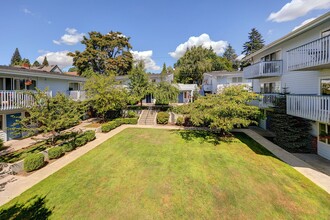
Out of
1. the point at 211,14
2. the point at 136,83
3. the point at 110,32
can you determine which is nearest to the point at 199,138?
the point at 136,83

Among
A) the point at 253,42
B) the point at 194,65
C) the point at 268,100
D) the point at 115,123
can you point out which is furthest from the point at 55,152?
the point at 253,42

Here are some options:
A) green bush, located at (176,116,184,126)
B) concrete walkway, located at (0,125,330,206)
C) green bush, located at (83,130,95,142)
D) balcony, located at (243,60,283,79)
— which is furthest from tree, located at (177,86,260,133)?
green bush, located at (83,130,95,142)

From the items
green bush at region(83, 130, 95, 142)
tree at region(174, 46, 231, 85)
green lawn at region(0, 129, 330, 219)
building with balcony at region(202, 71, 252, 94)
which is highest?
tree at region(174, 46, 231, 85)

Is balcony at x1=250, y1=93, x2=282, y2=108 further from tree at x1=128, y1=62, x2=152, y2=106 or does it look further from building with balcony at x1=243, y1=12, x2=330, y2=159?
tree at x1=128, y1=62, x2=152, y2=106

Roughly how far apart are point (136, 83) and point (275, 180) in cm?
2080

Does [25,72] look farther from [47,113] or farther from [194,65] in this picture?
[194,65]

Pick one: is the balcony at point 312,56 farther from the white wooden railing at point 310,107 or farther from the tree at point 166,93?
the tree at point 166,93

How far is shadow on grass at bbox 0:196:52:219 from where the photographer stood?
5926 millimetres

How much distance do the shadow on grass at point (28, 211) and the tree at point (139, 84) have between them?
18.8 m

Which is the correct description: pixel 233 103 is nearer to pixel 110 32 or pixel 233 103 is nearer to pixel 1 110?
pixel 1 110

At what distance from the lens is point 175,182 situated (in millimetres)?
8227

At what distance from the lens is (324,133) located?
11211 millimetres

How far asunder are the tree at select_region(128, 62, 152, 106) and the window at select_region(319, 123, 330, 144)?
19.5 meters

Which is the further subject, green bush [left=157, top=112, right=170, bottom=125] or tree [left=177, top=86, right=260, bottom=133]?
green bush [left=157, top=112, right=170, bottom=125]
